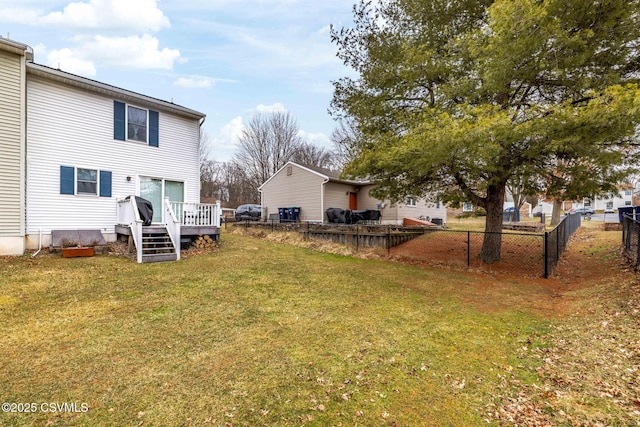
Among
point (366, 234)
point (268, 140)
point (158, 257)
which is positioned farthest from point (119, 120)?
point (268, 140)

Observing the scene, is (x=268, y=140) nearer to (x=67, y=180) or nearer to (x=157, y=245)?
(x=67, y=180)

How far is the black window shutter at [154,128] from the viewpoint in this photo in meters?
10.8

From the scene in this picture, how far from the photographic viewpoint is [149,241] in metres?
8.81

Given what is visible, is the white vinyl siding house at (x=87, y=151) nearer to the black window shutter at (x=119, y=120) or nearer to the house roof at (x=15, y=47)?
the black window shutter at (x=119, y=120)

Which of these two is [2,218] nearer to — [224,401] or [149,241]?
[149,241]

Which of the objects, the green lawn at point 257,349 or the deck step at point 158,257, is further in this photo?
the deck step at point 158,257

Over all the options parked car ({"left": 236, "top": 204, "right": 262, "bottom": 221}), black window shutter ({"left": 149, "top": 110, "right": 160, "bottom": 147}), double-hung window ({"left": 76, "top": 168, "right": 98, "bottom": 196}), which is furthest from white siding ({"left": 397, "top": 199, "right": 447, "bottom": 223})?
double-hung window ({"left": 76, "top": 168, "right": 98, "bottom": 196})

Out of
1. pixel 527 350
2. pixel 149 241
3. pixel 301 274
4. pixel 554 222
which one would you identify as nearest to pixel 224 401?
pixel 527 350

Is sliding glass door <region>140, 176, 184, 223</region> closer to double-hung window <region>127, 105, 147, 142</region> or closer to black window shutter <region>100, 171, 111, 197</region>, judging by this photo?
black window shutter <region>100, 171, 111, 197</region>

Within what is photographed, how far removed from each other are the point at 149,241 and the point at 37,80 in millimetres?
5743

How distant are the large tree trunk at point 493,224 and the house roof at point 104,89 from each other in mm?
10958

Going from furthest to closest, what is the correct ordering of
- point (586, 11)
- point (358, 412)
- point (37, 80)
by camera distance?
point (37, 80) < point (586, 11) < point (358, 412)

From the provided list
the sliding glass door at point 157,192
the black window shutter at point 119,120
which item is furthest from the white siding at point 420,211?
the black window shutter at point 119,120

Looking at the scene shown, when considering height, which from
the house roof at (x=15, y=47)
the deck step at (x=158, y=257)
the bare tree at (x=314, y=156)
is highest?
the bare tree at (x=314, y=156)
